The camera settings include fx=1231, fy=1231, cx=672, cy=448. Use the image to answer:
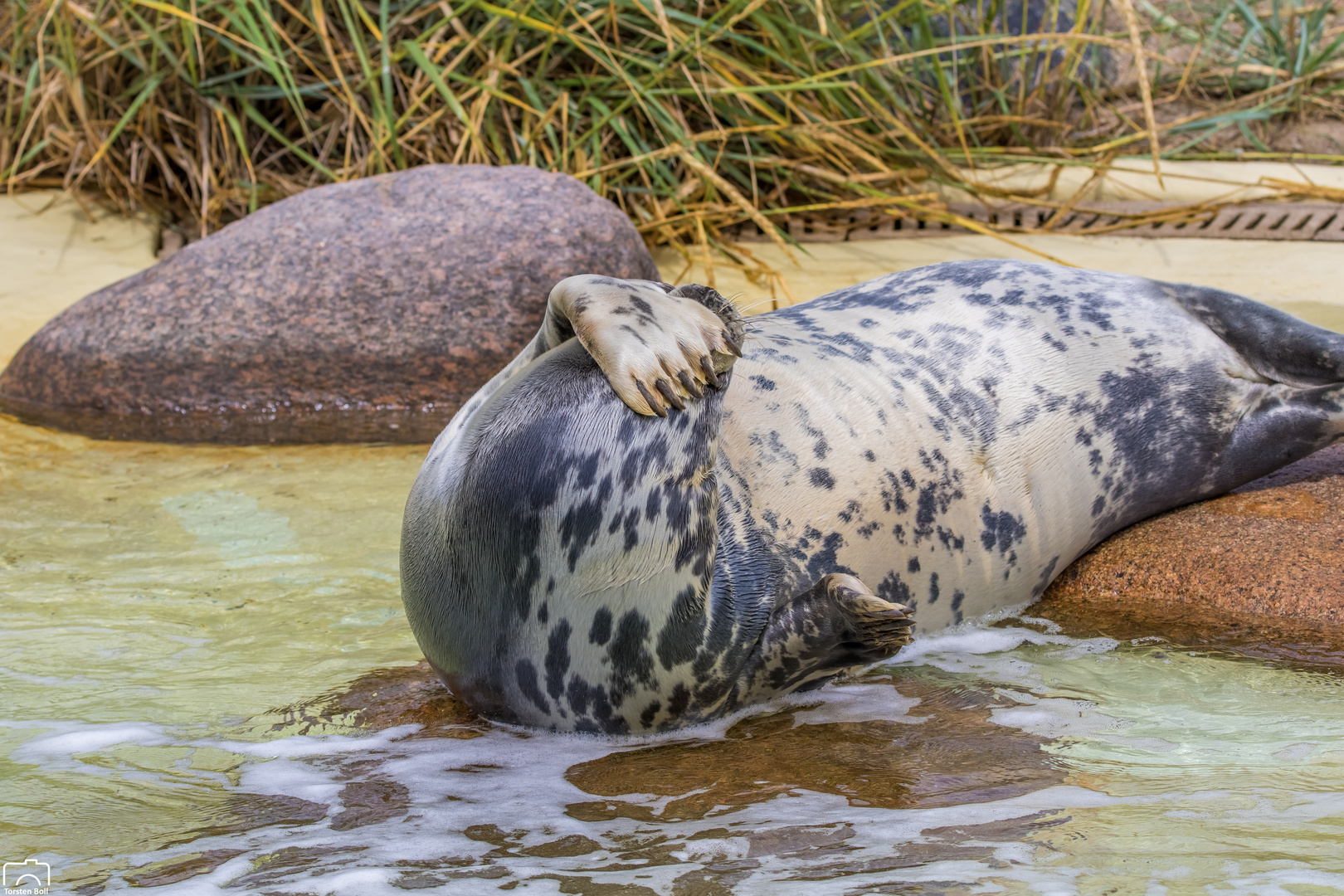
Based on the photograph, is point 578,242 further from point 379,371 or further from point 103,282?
point 103,282

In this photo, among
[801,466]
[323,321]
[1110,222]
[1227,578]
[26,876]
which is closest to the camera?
[26,876]

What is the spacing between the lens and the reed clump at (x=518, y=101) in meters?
5.64

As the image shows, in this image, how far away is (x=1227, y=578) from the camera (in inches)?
103

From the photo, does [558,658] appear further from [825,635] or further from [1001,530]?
[1001,530]

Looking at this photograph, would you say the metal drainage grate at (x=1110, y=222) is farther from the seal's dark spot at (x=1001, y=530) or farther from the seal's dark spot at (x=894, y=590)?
the seal's dark spot at (x=894, y=590)

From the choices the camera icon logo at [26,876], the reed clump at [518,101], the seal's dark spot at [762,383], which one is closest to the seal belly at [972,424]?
the seal's dark spot at [762,383]

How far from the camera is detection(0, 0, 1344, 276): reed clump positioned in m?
5.64

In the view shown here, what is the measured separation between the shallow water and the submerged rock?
1.74 m

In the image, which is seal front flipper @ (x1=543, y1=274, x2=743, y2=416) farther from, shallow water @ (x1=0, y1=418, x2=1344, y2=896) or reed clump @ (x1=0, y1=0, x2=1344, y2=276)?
reed clump @ (x1=0, y1=0, x2=1344, y2=276)

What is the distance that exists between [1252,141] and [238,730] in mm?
6618

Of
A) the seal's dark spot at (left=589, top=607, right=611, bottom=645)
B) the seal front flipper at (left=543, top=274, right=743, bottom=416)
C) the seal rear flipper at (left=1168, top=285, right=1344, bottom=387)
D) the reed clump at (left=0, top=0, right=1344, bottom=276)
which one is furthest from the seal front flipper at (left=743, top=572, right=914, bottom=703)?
the reed clump at (left=0, top=0, right=1344, bottom=276)

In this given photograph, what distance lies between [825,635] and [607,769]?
0.39m

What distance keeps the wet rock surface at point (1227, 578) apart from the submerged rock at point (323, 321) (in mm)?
2529

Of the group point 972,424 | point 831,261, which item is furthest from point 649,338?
point 831,261
